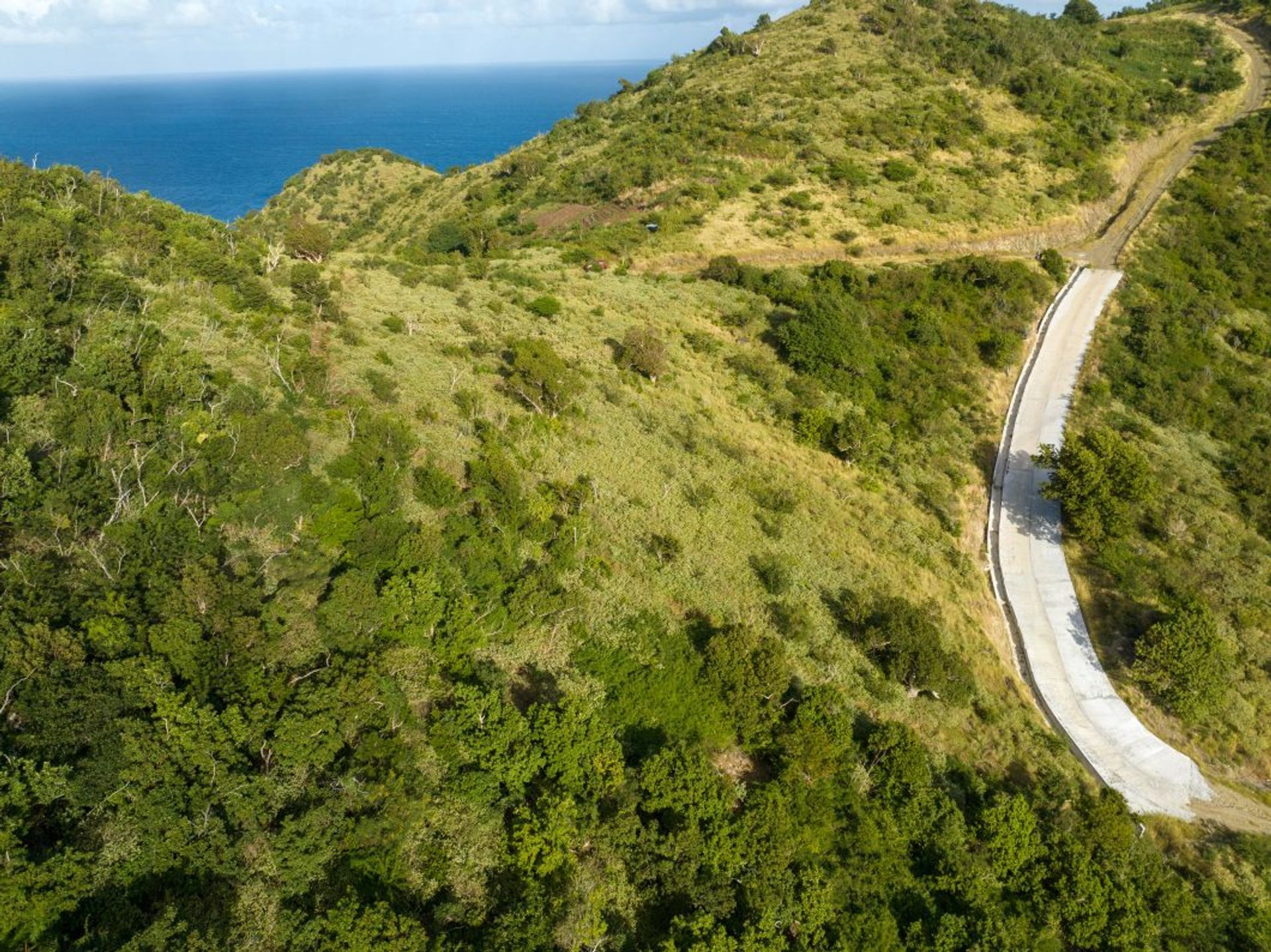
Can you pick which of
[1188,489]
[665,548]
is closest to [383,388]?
[665,548]

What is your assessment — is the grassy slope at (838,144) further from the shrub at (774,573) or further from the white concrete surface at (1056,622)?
the shrub at (774,573)

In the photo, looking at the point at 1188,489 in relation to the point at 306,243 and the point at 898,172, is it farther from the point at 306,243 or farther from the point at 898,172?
the point at 306,243

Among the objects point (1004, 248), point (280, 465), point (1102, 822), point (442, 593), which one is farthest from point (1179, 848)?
point (1004, 248)

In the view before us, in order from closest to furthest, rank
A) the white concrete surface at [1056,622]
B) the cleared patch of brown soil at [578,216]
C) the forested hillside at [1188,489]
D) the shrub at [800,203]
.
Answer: the white concrete surface at [1056,622]
the forested hillside at [1188,489]
the shrub at [800,203]
the cleared patch of brown soil at [578,216]

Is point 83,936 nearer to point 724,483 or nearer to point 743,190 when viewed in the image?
point 724,483

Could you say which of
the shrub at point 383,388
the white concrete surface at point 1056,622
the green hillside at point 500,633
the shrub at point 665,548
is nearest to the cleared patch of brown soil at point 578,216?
the green hillside at point 500,633

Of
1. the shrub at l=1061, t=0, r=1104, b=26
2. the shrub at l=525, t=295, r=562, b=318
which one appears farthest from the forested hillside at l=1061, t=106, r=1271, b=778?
the shrub at l=1061, t=0, r=1104, b=26
